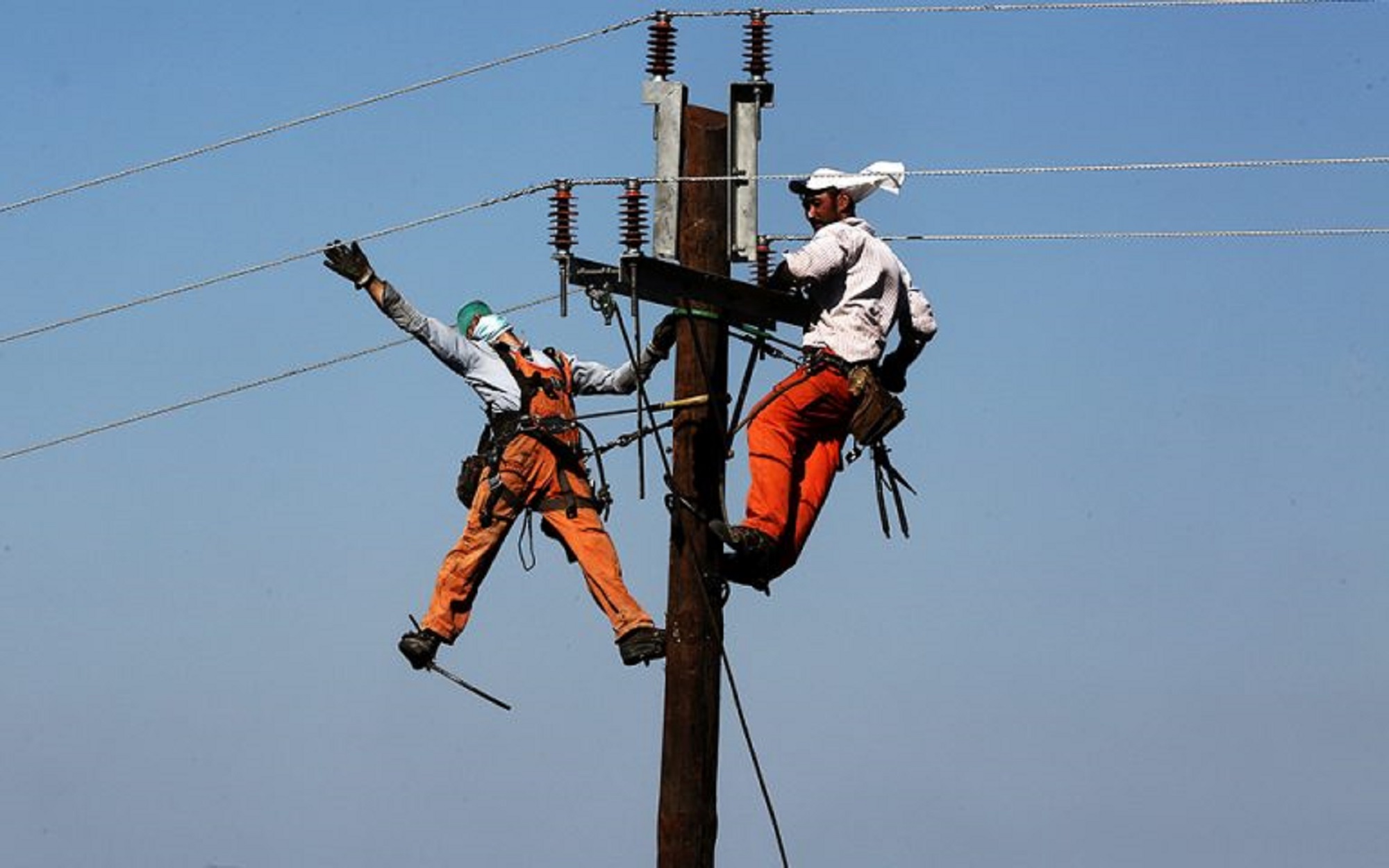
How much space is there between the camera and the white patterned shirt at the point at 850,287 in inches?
650

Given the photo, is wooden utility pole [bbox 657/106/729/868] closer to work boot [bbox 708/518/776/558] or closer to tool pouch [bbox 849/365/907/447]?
work boot [bbox 708/518/776/558]

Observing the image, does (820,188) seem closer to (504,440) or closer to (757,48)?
(757,48)

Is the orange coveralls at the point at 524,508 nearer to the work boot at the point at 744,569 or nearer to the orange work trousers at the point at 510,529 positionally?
the orange work trousers at the point at 510,529

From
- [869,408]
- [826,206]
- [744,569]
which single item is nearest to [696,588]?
[744,569]

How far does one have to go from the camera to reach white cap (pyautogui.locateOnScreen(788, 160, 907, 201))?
658 inches

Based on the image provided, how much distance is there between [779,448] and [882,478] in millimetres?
805

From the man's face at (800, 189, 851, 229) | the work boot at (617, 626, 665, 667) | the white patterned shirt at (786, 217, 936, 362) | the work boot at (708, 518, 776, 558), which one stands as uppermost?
the man's face at (800, 189, 851, 229)

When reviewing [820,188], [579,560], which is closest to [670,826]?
[579,560]

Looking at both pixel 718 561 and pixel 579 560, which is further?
pixel 579 560

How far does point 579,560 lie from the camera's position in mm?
17406

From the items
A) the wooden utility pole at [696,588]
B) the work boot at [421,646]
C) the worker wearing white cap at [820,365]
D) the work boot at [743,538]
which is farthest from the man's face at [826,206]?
the work boot at [421,646]

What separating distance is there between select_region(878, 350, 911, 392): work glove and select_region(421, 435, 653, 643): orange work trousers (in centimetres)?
166

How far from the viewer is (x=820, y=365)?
16.6m

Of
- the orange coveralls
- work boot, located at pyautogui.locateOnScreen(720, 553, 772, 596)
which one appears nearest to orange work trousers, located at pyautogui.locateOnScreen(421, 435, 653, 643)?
the orange coveralls
